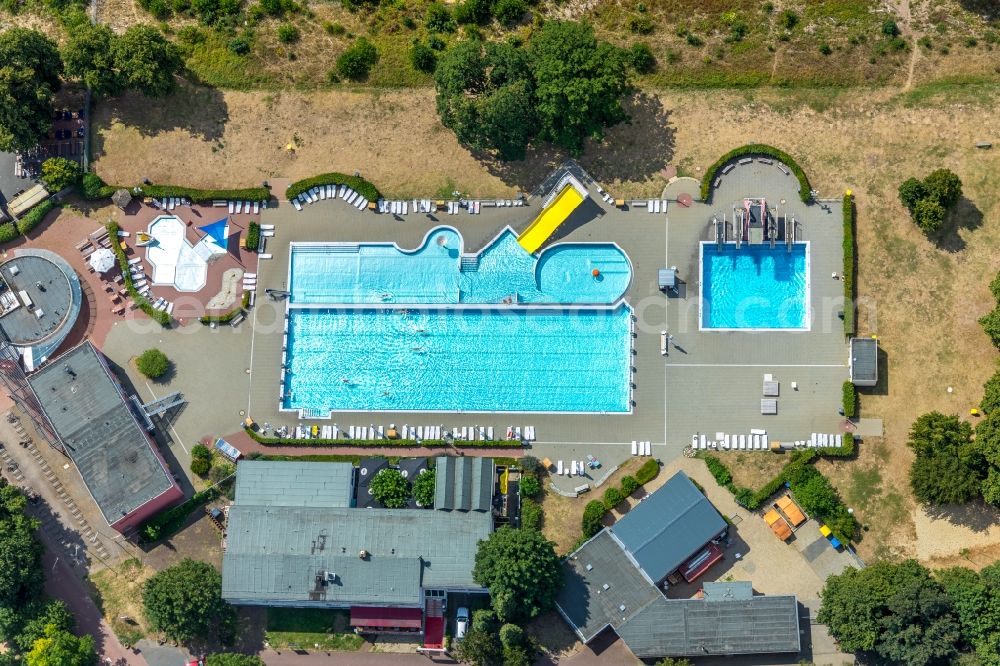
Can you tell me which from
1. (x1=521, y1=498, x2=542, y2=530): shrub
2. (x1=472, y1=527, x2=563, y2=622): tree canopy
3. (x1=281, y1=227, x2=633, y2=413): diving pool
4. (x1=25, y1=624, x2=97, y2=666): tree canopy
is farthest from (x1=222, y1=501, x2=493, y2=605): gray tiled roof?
(x1=25, y1=624, x2=97, y2=666): tree canopy

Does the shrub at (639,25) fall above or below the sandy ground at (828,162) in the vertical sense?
above

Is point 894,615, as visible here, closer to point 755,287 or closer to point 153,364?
point 755,287

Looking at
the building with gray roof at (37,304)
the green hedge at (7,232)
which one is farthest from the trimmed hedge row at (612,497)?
the green hedge at (7,232)

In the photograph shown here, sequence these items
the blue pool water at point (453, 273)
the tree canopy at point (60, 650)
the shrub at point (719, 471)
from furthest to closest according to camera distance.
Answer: the blue pool water at point (453, 273), the shrub at point (719, 471), the tree canopy at point (60, 650)

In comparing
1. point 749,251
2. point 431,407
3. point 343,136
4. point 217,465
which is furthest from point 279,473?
point 749,251

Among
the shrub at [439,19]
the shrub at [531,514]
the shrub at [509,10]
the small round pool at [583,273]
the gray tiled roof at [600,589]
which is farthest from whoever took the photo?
the shrub at [439,19]

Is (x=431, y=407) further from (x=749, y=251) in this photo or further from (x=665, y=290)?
(x=749, y=251)

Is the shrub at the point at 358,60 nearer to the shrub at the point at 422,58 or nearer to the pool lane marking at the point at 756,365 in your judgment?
the shrub at the point at 422,58
